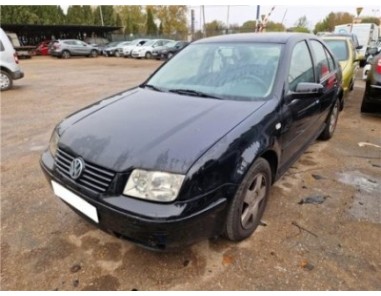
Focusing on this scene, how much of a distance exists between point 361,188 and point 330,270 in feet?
4.86

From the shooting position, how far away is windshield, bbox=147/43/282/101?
8.73ft

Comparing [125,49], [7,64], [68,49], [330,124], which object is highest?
[7,64]

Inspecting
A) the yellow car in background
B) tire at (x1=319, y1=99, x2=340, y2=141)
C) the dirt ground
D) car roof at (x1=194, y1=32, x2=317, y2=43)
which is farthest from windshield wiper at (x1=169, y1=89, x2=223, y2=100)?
the yellow car in background

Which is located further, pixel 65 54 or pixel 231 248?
pixel 65 54

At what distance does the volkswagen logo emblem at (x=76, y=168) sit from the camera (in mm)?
2004

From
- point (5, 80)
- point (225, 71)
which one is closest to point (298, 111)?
point (225, 71)

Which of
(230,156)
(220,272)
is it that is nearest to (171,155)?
(230,156)

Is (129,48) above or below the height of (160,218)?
below

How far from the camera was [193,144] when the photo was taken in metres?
1.93

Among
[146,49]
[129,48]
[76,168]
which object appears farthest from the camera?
[129,48]

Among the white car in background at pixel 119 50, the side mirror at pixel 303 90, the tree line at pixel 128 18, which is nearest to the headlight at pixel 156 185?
the side mirror at pixel 303 90

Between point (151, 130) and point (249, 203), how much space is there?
949 millimetres

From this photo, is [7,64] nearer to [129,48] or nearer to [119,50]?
[129,48]

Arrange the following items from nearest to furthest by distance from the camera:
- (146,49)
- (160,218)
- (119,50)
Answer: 1. (160,218)
2. (146,49)
3. (119,50)
